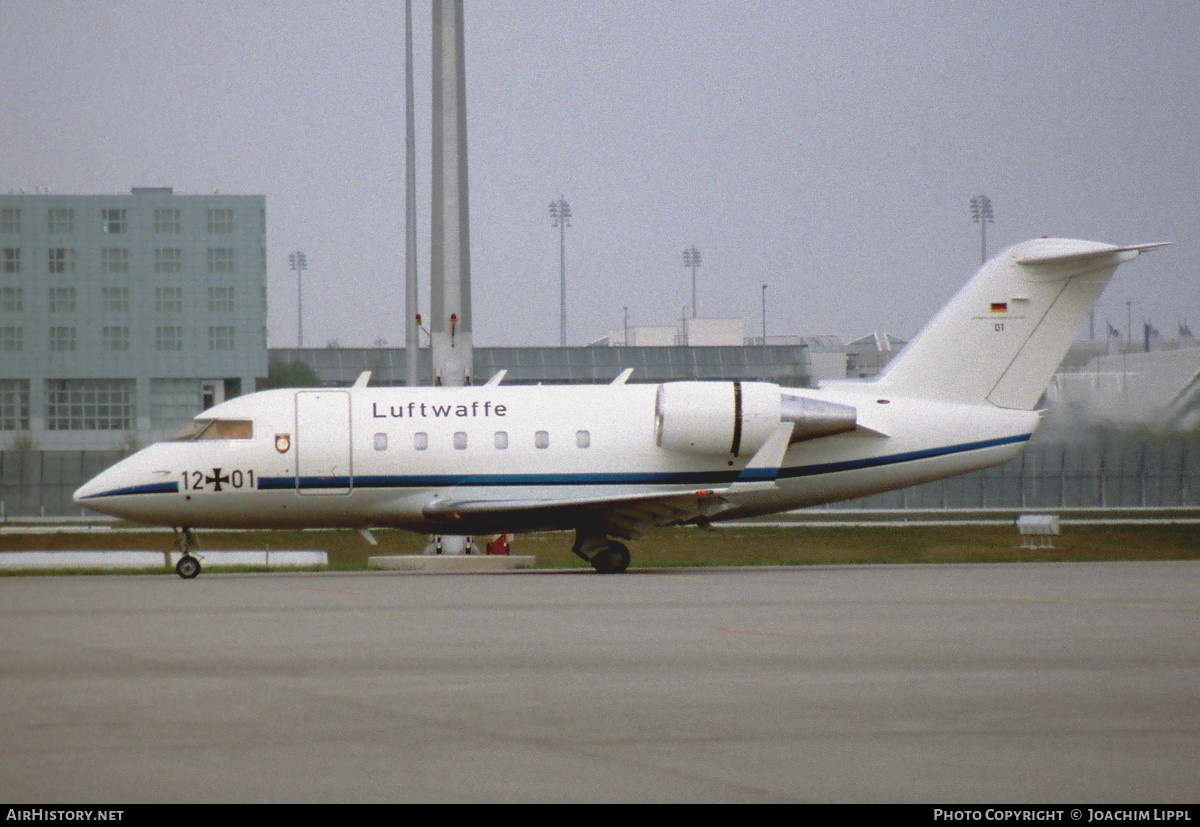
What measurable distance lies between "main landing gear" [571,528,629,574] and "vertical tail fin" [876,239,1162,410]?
19.3 feet

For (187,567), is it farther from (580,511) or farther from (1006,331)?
(1006,331)

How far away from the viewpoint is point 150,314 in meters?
73.5

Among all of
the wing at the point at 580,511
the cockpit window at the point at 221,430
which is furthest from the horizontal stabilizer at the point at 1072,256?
the cockpit window at the point at 221,430

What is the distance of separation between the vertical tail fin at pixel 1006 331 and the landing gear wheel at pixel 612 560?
585 cm

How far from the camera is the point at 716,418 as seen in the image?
2700 cm

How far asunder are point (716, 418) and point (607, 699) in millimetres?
15943

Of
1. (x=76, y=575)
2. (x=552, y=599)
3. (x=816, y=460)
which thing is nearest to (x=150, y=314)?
(x=76, y=575)

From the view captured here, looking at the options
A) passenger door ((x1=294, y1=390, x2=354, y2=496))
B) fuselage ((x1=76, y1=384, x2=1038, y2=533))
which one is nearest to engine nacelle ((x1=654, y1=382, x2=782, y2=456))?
fuselage ((x1=76, y1=384, x2=1038, y2=533))

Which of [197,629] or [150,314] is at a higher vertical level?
[150,314]

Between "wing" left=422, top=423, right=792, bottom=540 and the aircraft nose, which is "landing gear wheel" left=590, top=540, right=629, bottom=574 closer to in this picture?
"wing" left=422, top=423, right=792, bottom=540

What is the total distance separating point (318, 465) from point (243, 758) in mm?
18482

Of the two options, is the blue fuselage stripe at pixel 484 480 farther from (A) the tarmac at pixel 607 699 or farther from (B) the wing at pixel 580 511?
(A) the tarmac at pixel 607 699
